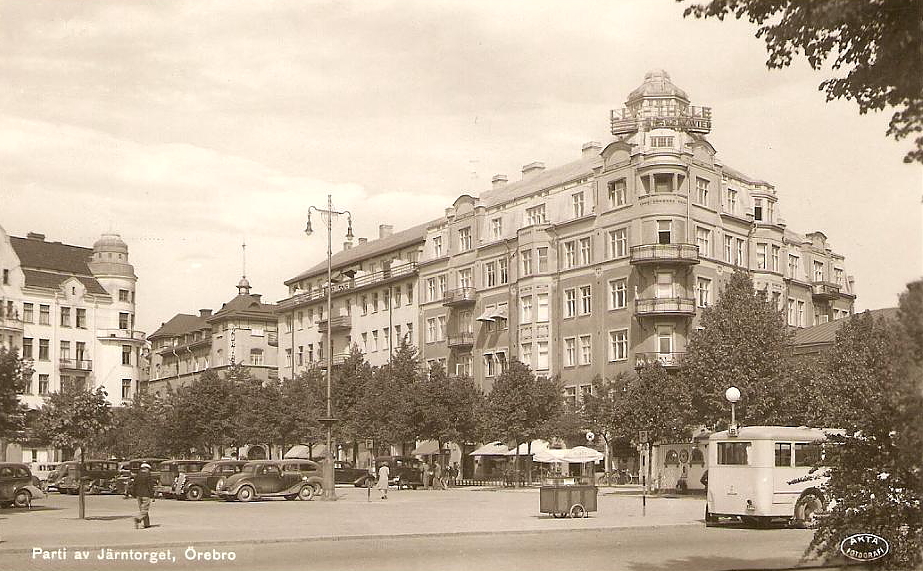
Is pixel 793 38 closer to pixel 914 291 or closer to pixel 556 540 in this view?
pixel 914 291

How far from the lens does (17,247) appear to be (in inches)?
2682

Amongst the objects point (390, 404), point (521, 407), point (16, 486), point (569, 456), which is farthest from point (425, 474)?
point (16, 486)

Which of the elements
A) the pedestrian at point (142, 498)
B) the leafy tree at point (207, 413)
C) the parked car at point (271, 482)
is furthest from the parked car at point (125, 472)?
the pedestrian at point (142, 498)

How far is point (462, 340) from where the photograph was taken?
270 ft

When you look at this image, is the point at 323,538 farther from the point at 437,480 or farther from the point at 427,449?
the point at 427,449

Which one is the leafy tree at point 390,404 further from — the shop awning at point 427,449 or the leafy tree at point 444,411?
the shop awning at point 427,449

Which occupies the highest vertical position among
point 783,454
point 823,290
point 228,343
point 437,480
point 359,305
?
point 359,305

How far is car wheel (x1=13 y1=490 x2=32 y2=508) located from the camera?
40.4 m

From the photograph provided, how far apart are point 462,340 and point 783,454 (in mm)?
54103

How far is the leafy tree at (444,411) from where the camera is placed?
6656 cm

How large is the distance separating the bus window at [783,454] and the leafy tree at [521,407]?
109ft

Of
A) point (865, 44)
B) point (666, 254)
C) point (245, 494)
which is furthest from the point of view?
point (666, 254)

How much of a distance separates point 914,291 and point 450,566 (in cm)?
879

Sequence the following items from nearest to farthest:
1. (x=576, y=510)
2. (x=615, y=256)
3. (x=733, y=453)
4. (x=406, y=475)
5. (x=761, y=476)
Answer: (x=761, y=476) → (x=733, y=453) → (x=576, y=510) → (x=406, y=475) → (x=615, y=256)
